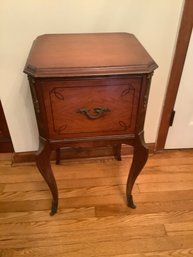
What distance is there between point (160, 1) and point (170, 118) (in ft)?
2.23

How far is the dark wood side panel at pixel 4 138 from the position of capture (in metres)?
1.38

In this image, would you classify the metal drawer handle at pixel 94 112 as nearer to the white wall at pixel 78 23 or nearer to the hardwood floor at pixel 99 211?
the white wall at pixel 78 23

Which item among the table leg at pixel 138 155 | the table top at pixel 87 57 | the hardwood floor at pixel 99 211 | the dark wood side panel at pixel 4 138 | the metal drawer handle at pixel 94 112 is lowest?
the hardwood floor at pixel 99 211

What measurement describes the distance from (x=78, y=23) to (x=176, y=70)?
22.1 inches

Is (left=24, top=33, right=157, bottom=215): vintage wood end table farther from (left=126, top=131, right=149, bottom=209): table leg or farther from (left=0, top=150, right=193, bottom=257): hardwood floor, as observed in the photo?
(left=0, top=150, right=193, bottom=257): hardwood floor

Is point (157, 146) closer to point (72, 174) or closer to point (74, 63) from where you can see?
point (72, 174)

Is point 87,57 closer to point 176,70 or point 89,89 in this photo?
point 89,89

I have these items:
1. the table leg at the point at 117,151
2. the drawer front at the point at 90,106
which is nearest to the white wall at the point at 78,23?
the drawer front at the point at 90,106

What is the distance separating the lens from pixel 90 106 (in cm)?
80

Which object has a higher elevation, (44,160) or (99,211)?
(44,160)

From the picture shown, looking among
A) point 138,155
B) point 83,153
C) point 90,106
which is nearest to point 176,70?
point 138,155

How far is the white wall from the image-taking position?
0.98 m

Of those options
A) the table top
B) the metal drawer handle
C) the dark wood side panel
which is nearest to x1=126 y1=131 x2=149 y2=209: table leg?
the metal drawer handle

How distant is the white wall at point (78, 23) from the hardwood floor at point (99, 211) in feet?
2.04
